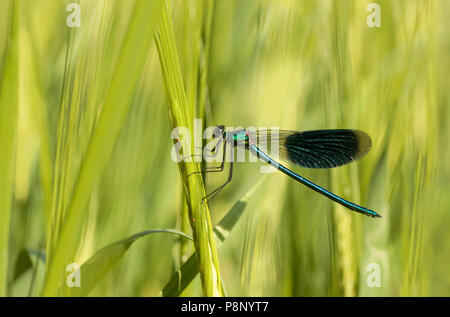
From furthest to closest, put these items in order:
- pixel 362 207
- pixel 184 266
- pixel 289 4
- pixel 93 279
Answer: pixel 289 4, pixel 362 207, pixel 184 266, pixel 93 279

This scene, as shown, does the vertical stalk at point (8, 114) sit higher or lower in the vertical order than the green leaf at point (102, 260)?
higher

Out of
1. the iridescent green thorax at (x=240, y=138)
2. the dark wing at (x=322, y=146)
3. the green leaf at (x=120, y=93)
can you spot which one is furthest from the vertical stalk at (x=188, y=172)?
the iridescent green thorax at (x=240, y=138)

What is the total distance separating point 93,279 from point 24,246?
482 mm

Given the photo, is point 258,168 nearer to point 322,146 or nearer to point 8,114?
point 322,146

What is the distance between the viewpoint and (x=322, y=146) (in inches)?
75.8

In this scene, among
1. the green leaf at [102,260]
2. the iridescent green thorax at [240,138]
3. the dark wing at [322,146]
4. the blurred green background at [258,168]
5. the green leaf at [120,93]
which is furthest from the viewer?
the iridescent green thorax at [240,138]

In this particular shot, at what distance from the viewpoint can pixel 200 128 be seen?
1.30 metres

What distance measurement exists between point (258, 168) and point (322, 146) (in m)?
0.36

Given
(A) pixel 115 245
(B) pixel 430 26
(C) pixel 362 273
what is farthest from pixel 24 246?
(B) pixel 430 26

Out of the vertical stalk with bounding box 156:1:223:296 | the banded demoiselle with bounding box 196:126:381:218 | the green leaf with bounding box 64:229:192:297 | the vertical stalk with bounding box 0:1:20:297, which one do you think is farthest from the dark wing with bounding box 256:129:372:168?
the vertical stalk with bounding box 0:1:20:297

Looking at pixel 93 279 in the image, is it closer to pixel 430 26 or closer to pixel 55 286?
pixel 55 286

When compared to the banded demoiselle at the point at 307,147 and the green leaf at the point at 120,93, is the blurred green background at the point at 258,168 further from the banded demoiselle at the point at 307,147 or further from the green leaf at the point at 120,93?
the green leaf at the point at 120,93

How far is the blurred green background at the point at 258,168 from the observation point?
4.25 ft

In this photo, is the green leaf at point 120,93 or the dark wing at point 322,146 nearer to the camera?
the green leaf at point 120,93
